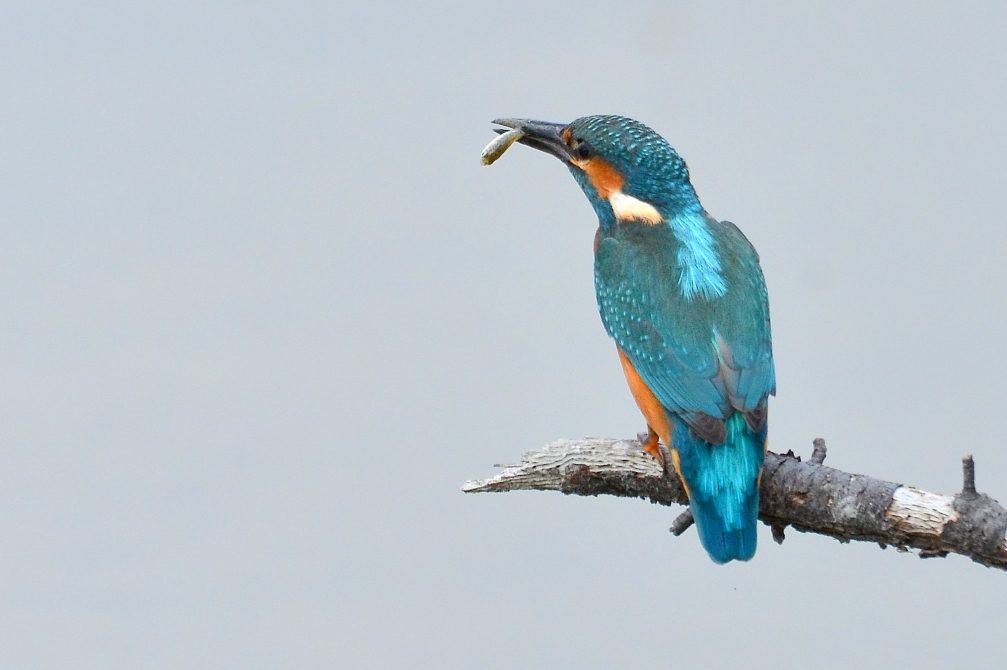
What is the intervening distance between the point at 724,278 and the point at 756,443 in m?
0.49

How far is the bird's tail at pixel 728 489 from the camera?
3.14m

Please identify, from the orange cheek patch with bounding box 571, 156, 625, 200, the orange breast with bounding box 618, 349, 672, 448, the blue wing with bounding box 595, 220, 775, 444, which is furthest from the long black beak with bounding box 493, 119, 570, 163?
the orange breast with bounding box 618, 349, 672, 448

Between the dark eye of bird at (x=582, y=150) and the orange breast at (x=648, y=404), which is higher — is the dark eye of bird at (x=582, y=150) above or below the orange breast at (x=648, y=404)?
above

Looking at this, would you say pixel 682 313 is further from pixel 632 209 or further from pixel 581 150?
pixel 581 150

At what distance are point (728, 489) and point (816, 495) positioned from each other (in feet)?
0.96

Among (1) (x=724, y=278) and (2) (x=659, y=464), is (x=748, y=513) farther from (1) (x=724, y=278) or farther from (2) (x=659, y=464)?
(1) (x=724, y=278)

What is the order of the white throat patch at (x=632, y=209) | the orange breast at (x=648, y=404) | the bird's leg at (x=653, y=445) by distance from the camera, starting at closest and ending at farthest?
1. the orange breast at (x=648, y=404)
2. the bird's leg at (x=653, y=445)
3. the white throat patch at (x=632, y=209)

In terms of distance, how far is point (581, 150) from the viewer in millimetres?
3838

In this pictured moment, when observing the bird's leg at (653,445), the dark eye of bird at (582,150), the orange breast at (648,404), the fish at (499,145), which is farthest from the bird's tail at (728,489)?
the fish at (499,145)

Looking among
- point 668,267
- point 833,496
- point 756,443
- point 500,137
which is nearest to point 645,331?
point 668,267

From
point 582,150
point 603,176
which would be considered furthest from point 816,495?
point 582,150

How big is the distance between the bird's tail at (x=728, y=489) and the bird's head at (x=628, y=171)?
29.7 inches

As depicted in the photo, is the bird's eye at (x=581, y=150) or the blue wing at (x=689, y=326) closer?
the blue wing at (x=689, y=326)

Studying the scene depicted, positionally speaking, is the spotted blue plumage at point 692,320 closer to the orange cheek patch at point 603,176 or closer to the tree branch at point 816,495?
the orange cheek patch at point 603,176
